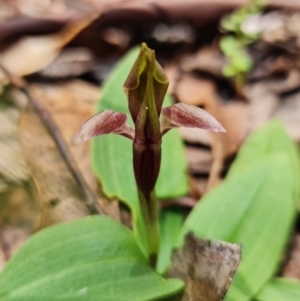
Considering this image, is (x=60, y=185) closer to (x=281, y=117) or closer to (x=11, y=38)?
(x=281, y=117)

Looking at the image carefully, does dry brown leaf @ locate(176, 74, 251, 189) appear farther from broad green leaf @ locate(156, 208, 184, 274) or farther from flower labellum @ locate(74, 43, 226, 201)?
flower labellum @ locate(74, 43, 226, 201)


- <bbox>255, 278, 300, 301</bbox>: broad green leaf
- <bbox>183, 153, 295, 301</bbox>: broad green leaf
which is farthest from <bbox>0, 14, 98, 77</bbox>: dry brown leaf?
<bbox>255, 278, 300, 301</bbox>: broad green leaf

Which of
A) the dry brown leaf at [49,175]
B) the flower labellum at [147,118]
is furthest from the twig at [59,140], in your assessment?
the flower labellum at [147,118]

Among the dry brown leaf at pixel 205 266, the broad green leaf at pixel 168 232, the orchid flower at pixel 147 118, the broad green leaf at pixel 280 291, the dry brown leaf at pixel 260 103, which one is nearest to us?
the orchid flower at pixel 147 118

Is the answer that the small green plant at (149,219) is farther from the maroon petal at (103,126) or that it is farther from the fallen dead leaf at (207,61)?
the fallen dead leaf at (207,61)

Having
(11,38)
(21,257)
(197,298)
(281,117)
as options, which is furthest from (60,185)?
(11,38)

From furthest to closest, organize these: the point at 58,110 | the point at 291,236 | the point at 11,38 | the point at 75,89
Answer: the point at 11,38 < the point at 75,89 < the point at 58,110 < the point at 291,236

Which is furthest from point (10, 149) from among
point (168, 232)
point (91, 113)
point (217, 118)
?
point (217, 118)
